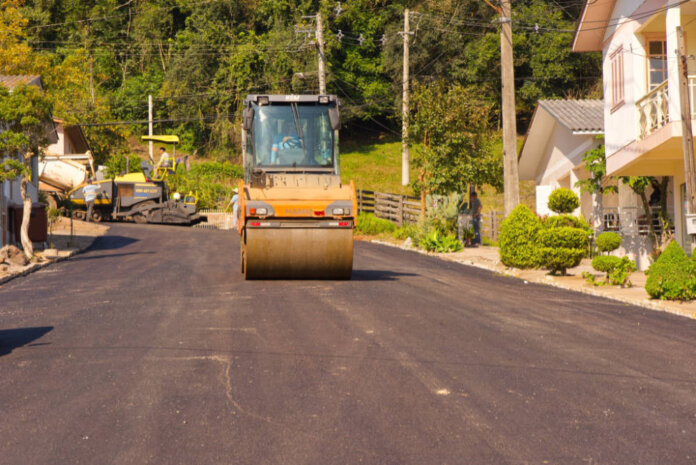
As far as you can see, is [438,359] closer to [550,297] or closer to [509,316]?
Answer: [509,316]

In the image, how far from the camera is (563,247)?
17.7 meters

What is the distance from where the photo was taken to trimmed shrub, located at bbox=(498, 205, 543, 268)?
18.9 metres

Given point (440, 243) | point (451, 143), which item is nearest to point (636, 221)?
point (440, 243)

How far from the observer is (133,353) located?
8734mm

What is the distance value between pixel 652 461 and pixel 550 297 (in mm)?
8933

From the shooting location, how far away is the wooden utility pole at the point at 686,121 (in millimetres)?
→ 15164

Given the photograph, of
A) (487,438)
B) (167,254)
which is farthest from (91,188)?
A: (487,438)

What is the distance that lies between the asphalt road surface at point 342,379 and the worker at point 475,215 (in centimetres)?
1518

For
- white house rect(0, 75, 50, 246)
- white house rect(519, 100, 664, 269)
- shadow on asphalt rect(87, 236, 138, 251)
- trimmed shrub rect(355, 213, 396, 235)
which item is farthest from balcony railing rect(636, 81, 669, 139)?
trimmed shrub rect(355, 213, 396, 235)

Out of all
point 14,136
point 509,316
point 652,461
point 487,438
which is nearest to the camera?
point 652,461

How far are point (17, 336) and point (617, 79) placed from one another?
50.6 feet

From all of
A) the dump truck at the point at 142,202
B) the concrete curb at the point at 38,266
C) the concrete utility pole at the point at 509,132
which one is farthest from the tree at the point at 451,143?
the dump truck at the point at 142,202

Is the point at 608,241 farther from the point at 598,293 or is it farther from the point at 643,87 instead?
the point at 598,293

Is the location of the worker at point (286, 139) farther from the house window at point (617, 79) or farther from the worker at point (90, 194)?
the worker at point (90, 194)
